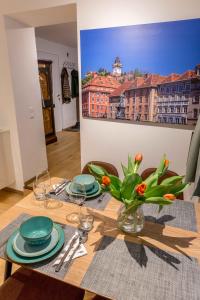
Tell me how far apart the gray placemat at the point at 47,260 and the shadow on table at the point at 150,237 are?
0.15m

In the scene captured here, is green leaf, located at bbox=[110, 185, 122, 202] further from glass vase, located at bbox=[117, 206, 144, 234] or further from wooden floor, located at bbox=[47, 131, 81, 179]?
wooden floor, located at bbox=[47, 131, 81, 179]

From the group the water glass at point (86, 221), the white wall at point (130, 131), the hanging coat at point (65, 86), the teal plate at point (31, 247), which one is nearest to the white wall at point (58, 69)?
the hanging coat at point (65, 86)

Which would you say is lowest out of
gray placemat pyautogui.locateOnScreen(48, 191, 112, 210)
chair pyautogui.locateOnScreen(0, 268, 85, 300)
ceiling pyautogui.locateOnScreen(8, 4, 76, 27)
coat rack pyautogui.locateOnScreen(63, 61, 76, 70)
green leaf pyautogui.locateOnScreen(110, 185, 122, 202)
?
chair pyautogui.locateOnScreen(0, 268, 85, 300)

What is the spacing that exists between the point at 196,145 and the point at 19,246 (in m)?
1.18

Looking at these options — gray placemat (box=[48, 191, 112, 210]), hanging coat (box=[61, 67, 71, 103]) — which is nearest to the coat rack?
hanging coat (box=[61, 67, 71, 103])

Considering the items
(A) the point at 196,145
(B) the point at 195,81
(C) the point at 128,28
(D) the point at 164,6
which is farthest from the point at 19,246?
(D) the point at 164,6

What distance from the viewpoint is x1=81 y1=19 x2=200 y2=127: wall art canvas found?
5.42 feet

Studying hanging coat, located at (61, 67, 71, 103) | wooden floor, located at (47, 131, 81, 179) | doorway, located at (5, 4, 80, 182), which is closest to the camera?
doorway, located at (5, 4, 80, 182)

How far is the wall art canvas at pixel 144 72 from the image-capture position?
165 centimetres

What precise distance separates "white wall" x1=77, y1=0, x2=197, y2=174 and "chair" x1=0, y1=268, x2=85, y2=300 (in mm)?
1311

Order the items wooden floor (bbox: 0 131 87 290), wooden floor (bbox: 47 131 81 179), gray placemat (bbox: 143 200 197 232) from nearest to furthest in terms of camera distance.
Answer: gray placemat (bbox: 143 200 197 232) → wooden floor (bbox: 0 131 87 290) → wooden floor (bbox: 47 131 81 179)

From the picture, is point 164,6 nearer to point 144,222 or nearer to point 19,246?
point 144,222

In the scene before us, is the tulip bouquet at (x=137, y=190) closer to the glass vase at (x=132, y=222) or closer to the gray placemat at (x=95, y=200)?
the glass vase at (x=132, y=222)

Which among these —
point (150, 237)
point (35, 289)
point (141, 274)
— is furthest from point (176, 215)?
point (35, 289)
